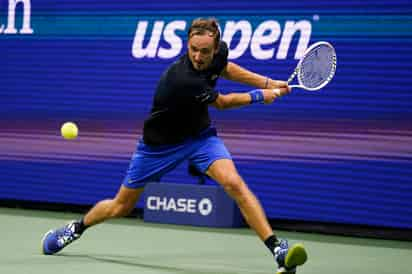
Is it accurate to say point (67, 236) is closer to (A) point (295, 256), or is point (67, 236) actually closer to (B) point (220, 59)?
(B) point (220, 59)

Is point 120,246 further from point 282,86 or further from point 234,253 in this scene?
point 282,86

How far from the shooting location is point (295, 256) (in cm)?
610

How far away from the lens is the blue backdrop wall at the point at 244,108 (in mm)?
9258

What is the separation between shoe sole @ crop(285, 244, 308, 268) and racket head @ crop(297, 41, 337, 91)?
112 centimetres

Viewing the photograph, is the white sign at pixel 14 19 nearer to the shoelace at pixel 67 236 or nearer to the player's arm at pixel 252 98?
the shoelace at pixel 67 236

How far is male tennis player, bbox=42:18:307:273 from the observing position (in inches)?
249

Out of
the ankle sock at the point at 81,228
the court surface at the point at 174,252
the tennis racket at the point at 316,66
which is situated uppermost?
the tennis racket at the point at 316,66

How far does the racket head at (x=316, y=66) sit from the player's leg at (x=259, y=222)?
76cm

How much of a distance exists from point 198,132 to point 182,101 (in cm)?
28

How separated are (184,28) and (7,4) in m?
2.21

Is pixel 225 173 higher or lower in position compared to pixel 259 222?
higher

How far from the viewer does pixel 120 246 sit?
26.7ft

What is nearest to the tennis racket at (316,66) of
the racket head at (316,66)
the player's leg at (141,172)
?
the racket head at (316,66)

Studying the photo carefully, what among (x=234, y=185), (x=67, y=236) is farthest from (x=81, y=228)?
(x=234, y=185)
